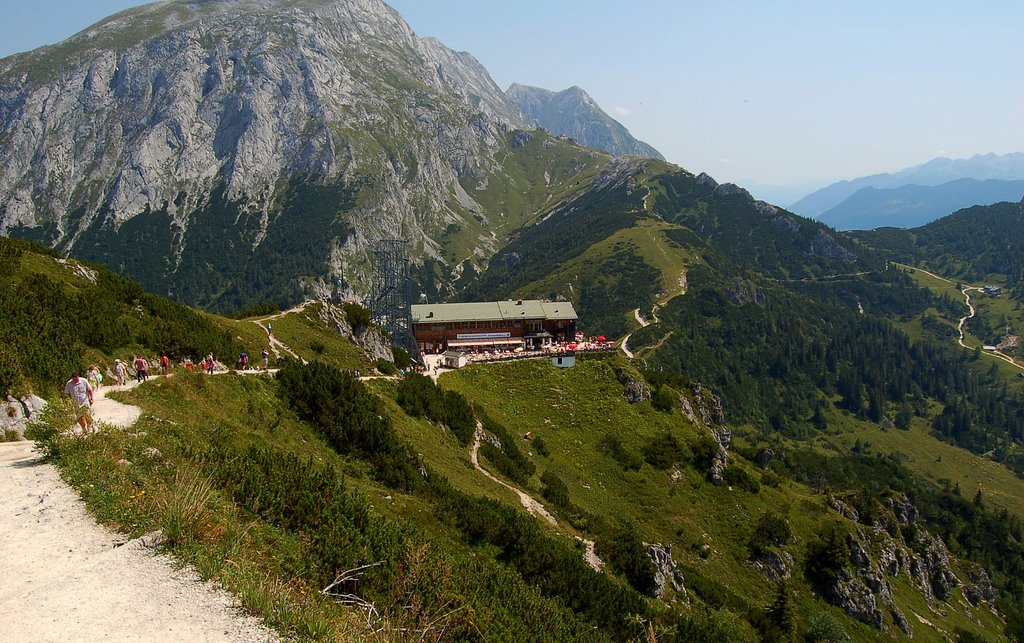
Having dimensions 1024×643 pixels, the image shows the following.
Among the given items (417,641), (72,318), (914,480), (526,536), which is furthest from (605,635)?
(914,480)

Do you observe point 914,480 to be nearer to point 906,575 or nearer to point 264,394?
point 906,575

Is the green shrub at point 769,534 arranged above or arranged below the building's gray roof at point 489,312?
below

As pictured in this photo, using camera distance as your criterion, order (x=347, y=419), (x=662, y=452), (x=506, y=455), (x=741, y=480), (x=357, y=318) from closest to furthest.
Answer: (x=347, y=419)
(x=506, y=455)
(x=662, y=452)
(x=741, y=480)
(x=357, y=318)

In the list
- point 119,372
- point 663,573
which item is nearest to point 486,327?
point 663,573

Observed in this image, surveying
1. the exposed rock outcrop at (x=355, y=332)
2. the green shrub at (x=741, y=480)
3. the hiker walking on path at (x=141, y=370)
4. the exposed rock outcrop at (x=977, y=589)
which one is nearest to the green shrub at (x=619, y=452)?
the green shrub at (x=741, y=480)

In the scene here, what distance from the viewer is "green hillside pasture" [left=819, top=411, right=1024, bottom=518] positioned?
16188cm

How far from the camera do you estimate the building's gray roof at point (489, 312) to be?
272ft

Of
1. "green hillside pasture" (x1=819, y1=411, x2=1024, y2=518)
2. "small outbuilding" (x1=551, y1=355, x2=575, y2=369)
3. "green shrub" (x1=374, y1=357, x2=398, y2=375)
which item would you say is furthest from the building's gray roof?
"green hillside pasture" (x1=819, y1=411, x2=1024, y2=518)

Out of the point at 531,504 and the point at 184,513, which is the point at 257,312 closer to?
the point at 531,504

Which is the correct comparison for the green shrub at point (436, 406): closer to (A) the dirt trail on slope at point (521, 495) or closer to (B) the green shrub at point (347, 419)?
(A) the dirt trail on slope at point (521, 495)

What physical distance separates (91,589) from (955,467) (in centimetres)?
23225

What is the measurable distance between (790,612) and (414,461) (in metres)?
29.5

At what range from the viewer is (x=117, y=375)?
2520cm

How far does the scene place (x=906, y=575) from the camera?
64688 millimetres
